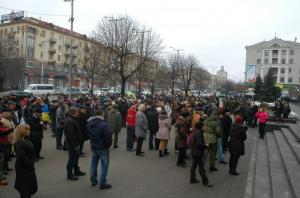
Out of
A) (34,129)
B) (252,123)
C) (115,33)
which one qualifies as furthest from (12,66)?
(34,129)

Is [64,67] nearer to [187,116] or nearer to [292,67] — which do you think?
[187,116]

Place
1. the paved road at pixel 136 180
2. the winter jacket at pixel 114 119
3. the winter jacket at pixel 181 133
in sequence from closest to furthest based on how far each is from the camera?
the paved road at pixel 136 180 → the winter jacket at pixel 181 133 → the winter jacket at pixel 114 119

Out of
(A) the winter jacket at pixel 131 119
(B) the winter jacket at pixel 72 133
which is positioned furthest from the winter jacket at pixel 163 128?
(B) the winter jacket at pixel 72 133

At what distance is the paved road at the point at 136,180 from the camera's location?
7.20 m

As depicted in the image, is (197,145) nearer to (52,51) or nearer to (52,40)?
(52,51)

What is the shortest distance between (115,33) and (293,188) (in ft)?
86.6

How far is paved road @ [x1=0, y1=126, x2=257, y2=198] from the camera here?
720 cm

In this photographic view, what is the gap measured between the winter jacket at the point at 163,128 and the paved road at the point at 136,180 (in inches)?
29.9

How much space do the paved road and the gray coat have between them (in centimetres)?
82

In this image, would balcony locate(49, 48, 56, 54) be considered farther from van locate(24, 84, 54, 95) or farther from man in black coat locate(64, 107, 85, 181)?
man in black coat locate(64, 107, 85, 181)

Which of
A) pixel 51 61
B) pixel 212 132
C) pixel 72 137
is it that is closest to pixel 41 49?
pixel 51 61

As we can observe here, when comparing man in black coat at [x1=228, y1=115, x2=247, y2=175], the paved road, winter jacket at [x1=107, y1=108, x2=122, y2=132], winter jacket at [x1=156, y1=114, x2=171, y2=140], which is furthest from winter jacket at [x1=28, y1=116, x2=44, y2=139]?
man in black coat at [x1=228, y1=115, x2=247, y2=175]

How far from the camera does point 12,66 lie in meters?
47.0

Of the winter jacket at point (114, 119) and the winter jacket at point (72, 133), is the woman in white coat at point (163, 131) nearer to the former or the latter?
the winter jacket at point (114, 119)
